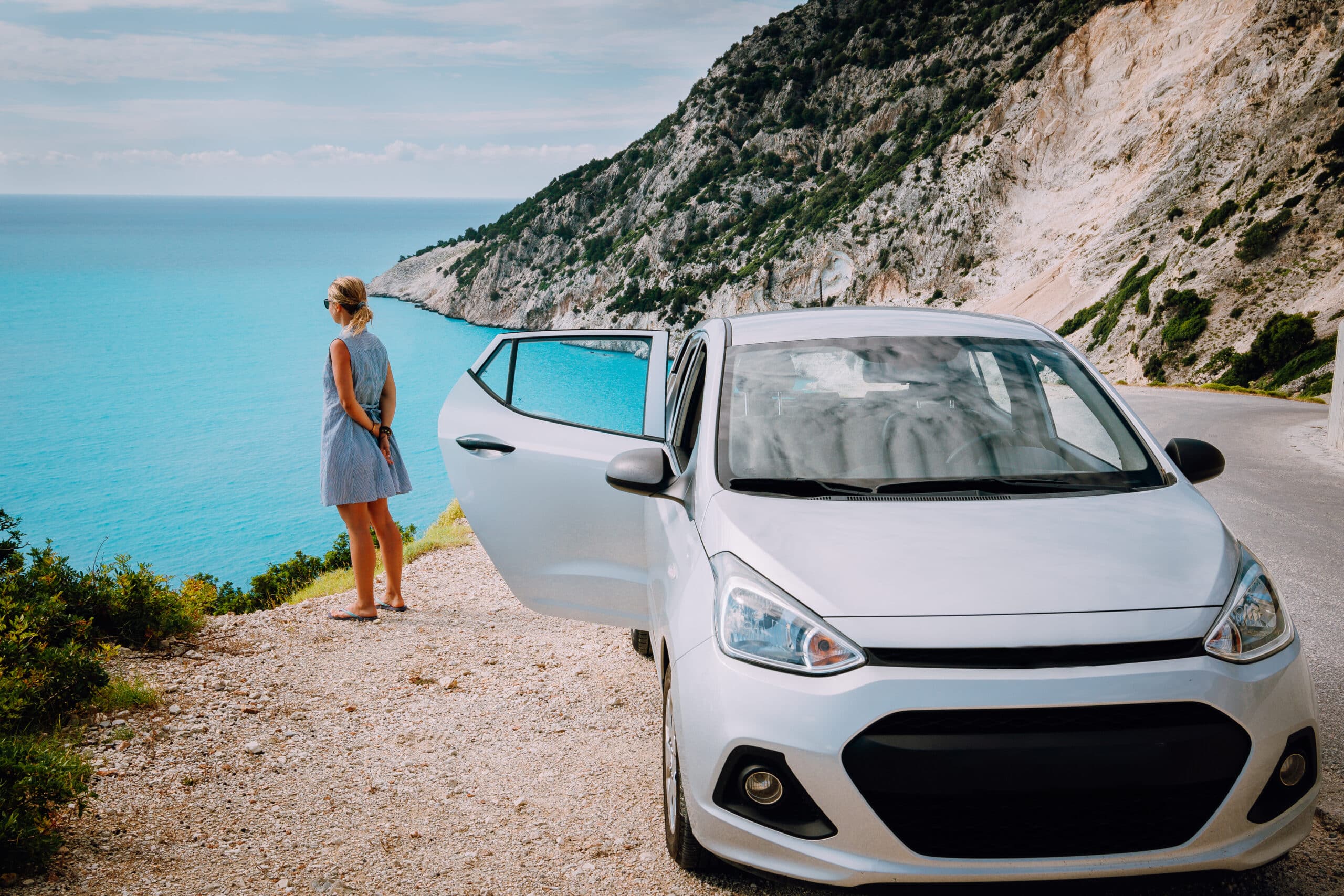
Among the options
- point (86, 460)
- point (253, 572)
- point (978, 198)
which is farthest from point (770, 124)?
point (86, 460)

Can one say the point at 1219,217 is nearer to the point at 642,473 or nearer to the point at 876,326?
the point at 876,326

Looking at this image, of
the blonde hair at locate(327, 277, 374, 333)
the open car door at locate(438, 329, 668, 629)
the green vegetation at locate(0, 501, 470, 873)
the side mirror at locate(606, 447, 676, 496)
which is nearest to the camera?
the green vegetation at locate(0, 501, 470, 873)

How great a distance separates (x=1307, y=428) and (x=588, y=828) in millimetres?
15427

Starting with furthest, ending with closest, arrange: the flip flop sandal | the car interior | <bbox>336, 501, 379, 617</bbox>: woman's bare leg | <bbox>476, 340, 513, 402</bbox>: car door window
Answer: the flip flop sandal, <bbox>336, 501, 379, 617</bbox>: woman's bare leg, <bbox>476, 340, 513, 402</bbox>: car door window, the car interior

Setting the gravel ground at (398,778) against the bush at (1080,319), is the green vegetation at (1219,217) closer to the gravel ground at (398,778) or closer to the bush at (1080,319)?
the bush at (1080,319)

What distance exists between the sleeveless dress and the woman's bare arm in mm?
36

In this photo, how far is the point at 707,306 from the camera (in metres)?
75.2

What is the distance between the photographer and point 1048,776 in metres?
2.02

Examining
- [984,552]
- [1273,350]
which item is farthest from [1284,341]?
[984,552]

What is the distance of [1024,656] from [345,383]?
14.1 feet

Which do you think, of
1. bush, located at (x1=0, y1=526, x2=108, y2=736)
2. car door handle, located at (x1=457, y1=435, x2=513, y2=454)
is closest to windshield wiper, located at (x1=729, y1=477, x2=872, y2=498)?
car door handle, located at (x1=457, y1=435, x2=513, y2=454)

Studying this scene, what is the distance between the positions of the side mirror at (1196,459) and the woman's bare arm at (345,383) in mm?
4270

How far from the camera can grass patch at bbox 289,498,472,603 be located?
8305mm

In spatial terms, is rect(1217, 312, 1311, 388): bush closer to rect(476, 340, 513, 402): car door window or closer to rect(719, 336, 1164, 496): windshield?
rect(719, 336, 1164, 496): windshield
